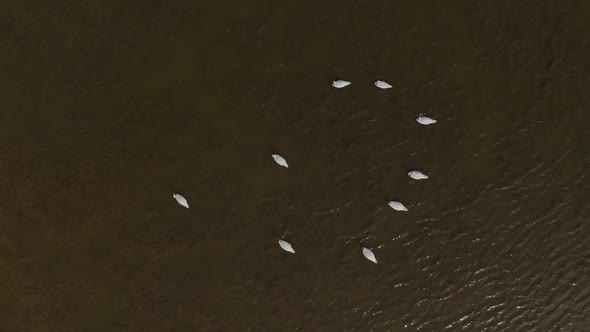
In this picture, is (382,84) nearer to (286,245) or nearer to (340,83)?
(340,83)

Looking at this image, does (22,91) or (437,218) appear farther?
(437,218)

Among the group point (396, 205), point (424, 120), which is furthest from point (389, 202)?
point (424, 120)

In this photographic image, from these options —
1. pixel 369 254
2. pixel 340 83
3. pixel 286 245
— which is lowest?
pixel 286 245

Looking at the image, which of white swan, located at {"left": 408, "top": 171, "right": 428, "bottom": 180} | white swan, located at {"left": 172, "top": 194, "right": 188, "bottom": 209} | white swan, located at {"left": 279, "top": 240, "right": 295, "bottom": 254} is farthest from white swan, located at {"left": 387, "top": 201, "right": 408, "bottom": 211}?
white swan, located at {"left": 172, "top": 194, "right": 188, "bottom": 209}

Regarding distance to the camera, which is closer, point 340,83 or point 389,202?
point 340,83

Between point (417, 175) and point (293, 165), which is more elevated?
point (417, 175)

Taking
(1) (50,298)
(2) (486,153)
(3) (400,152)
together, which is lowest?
(1) (50,298)

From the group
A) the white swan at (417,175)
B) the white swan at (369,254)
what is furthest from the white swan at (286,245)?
the white swan at (417,175)

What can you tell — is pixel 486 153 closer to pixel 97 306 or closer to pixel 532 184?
pixel 532 184

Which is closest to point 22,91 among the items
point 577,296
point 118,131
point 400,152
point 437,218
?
point 118,131
